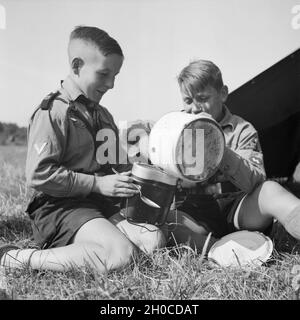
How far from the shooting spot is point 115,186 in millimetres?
1458

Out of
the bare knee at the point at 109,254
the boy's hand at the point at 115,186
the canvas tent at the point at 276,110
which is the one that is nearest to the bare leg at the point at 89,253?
the bare knee at the point at 109,254

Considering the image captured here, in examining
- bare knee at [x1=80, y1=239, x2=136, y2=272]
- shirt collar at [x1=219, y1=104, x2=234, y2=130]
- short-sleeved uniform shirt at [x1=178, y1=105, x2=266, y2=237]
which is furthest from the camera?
shirt collar at [x1=219, y1=104, x2=234, y2=130]

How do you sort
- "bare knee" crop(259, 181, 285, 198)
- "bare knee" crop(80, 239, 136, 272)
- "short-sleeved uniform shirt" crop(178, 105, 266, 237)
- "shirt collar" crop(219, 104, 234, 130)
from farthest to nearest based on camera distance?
"shirt collar" crop(219, 104, 234, 130) → "short-sleeved uniform shirt" crop(178, 105, 266, 237) → "bare knee" crop(259, 181, 285, 198) → "bare knee" crop(80, 239, 136, 272)

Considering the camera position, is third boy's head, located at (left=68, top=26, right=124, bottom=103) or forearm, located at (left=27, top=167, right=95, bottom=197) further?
third boy's head, located at (left=68, top=26, right=124, bottom=103)

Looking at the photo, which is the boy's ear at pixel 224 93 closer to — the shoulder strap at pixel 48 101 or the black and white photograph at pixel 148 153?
the black and white photograph at pixel 148 153

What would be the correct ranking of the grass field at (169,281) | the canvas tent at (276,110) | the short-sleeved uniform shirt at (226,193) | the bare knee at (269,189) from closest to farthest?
1. the grass field at (169,281)
2. the bare knee at (269,189)
3. the short-sleeved uniform shirt at (226,193)
4. the canvas tent at (276,110)

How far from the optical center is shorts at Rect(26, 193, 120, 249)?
56.6 inches

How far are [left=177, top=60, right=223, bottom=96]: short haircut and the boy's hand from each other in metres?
0.42

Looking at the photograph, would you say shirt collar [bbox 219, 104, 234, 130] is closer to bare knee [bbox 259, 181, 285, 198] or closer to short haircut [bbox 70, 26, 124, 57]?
bare knee [bbox 259, 181, 285, 198]

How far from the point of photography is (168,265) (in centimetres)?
136

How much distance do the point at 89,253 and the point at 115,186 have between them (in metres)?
0.22

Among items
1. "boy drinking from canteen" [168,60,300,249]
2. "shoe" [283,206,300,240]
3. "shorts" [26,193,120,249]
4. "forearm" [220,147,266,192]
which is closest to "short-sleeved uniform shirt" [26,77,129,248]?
"shorts" [26,193,120,249]

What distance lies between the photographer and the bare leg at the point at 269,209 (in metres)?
1.37

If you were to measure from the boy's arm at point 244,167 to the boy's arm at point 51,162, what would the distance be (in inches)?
17.1
